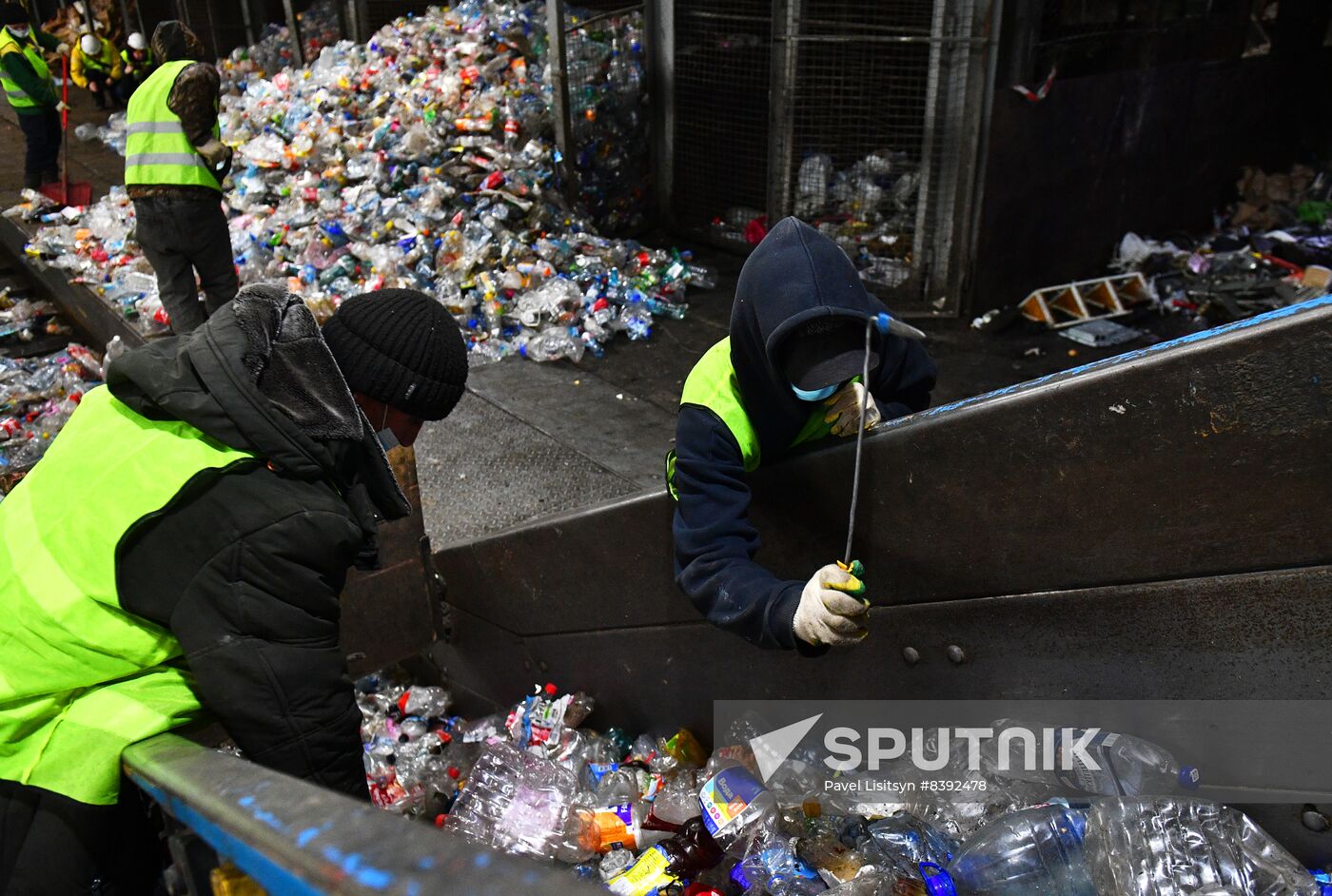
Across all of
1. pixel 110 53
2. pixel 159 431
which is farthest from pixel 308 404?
pixel 110 53

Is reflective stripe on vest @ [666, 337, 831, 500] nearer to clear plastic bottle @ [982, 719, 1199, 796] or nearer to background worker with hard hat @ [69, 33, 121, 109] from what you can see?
clear plastic bottle @ [982, 719, 1199, 796]

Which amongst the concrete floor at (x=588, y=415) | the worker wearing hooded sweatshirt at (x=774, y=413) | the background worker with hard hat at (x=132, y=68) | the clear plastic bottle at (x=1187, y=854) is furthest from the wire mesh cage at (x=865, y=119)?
the background worker with hard hat at (x=132, y=68)

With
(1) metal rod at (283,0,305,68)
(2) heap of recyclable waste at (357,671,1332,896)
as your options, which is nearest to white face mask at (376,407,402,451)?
(2) heap of recyclable waste at (357,671,1332,896)

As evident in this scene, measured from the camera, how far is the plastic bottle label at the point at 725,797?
264 centimetres

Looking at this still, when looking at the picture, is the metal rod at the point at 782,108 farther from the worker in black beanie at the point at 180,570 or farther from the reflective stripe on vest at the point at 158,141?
the worker in black beanie at the point at 180,570

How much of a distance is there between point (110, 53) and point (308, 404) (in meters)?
15.1

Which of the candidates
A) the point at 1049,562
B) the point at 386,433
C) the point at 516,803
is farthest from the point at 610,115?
the point at 1049,562

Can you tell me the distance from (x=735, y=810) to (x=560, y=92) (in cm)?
642

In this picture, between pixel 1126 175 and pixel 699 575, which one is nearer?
pixel 699 575

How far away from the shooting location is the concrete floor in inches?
176

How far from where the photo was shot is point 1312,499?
1610 millimetres

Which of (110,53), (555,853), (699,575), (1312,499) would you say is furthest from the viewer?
(110,53)

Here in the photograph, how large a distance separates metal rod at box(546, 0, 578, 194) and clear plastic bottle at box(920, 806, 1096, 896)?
6.79 metres

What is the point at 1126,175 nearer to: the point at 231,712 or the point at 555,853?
the point at 555,853
